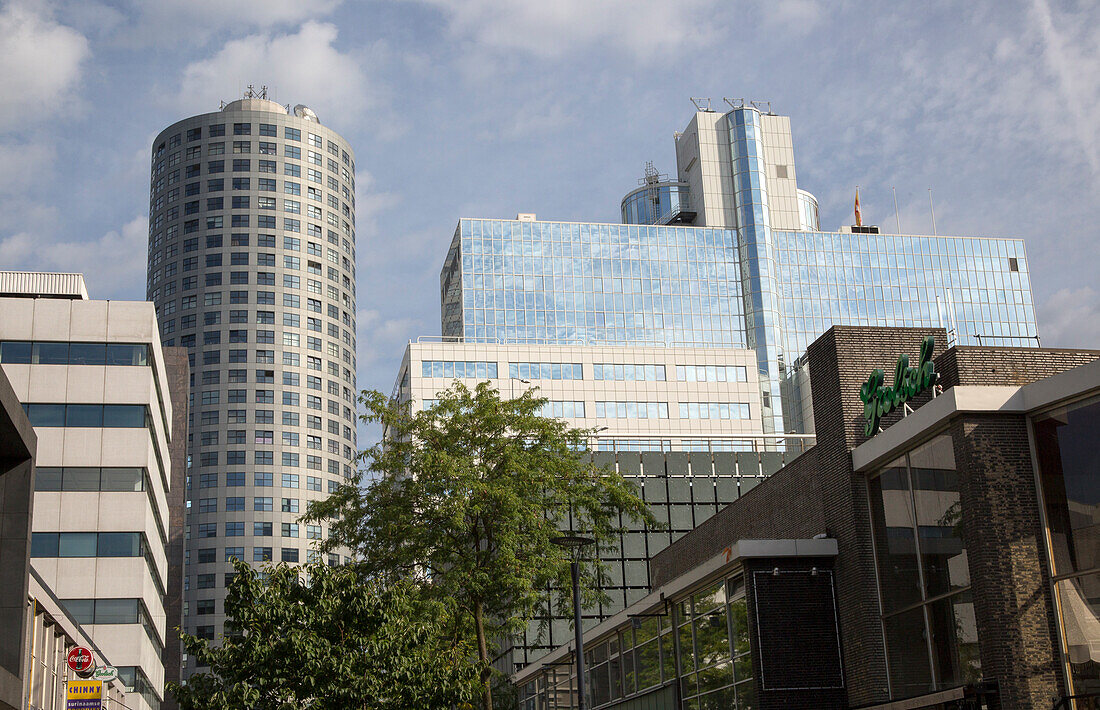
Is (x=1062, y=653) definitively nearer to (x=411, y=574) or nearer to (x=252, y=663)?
(x=252, y=663)

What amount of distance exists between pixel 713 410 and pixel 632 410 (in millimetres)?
8489

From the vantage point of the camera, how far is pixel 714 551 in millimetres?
42812

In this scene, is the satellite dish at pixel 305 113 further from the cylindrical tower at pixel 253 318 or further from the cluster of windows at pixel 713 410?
the cluster of windows at pixel 713 410

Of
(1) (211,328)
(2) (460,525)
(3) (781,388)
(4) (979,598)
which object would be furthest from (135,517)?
(1) (211,328)

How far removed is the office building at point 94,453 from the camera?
61.5 m

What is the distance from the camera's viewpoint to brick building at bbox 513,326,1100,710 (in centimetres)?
2448

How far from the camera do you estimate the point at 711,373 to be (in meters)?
127

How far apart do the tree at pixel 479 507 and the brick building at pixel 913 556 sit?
3.94 meters

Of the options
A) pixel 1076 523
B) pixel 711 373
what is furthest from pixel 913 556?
pixel 711 373

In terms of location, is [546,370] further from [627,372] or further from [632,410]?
[632,410]

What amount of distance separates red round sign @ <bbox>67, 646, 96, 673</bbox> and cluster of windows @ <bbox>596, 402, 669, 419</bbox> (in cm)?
8001

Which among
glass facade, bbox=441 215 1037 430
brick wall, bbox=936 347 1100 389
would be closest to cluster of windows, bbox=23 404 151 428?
brick wall, bbox=936 347 1100 389

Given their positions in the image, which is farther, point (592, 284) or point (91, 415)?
point (592, 284)

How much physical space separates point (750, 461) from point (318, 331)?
116010 mm
